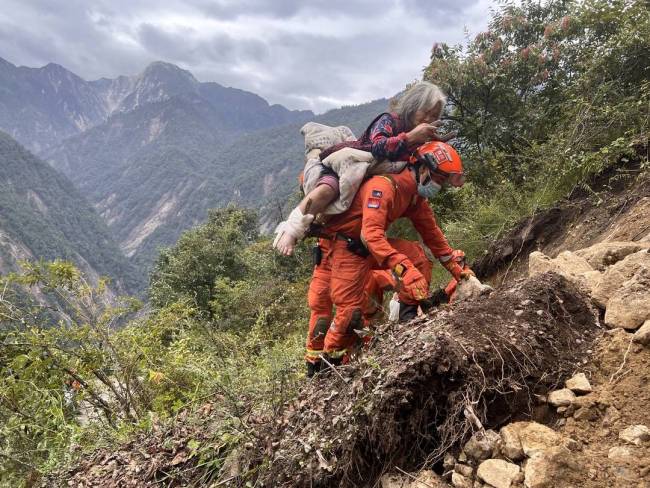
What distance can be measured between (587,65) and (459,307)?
18.5ft

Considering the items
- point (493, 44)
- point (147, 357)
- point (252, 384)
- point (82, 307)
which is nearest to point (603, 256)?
point (252, 384)

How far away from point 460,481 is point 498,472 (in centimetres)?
15

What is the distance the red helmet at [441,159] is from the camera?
3070 mm

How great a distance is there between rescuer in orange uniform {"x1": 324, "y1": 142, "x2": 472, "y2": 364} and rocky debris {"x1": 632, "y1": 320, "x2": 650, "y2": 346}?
126 centimetres

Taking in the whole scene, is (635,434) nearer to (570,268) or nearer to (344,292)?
(570,268)

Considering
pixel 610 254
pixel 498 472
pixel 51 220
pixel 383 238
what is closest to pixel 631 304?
pixel 610 254

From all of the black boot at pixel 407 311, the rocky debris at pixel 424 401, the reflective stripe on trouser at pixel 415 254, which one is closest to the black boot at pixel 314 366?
the black boot at pixel 407 311

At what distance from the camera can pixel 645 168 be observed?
152 inches

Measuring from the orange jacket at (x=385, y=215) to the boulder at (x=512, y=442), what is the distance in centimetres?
143

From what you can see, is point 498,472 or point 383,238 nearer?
point 498,472

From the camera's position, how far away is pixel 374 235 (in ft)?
9.77

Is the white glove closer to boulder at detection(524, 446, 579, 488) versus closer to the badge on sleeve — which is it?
the badge on sleeve

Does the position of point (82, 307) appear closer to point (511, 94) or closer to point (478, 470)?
point (478, 470)

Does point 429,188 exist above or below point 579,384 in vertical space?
above
